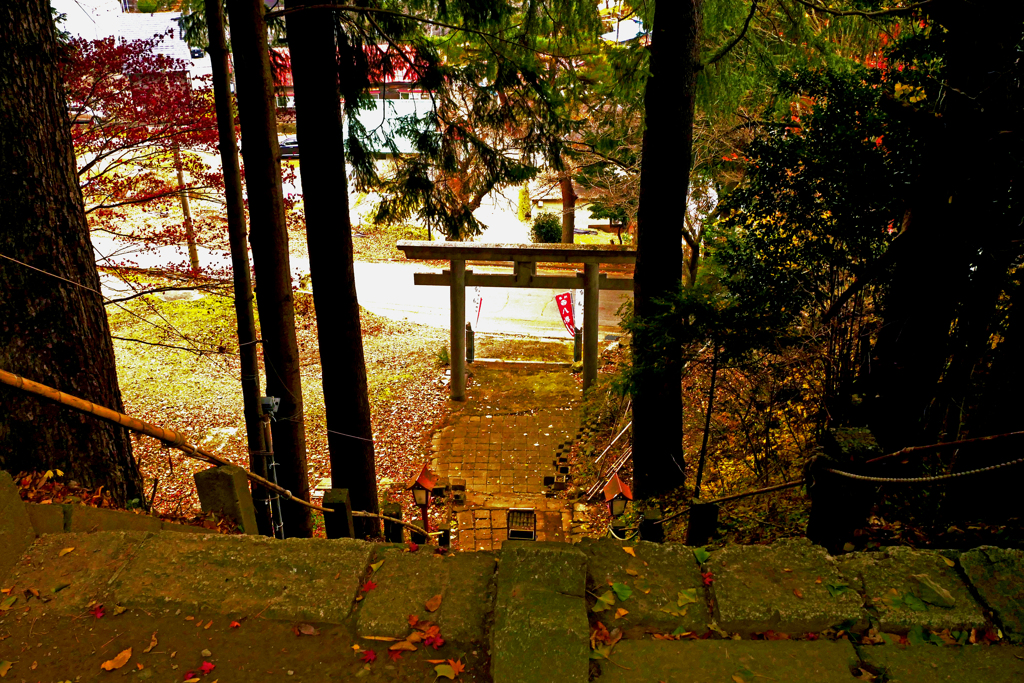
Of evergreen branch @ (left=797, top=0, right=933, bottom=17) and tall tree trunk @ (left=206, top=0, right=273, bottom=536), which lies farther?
tall tree trunk @ (left=206, top=0, right=273, bottom=536)

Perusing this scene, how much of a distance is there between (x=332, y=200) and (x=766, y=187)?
399 centimetres

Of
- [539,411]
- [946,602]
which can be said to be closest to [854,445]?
[946,602]

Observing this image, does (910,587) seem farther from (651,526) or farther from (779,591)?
A: (651,526)

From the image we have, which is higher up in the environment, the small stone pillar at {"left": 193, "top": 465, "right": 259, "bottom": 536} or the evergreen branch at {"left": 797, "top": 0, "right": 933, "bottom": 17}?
the evergreen branch at {"left": 797, "top": 0, "right": 933, "bottom": 17}

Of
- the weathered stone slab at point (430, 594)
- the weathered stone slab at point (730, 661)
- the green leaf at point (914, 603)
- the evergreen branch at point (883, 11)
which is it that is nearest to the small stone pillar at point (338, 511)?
the weathered stone slab at point (430, 594)

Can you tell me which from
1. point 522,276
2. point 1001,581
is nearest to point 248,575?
point 1001,581

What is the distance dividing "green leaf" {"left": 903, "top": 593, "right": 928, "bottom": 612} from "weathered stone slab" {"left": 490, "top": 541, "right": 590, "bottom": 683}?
130 centimetres

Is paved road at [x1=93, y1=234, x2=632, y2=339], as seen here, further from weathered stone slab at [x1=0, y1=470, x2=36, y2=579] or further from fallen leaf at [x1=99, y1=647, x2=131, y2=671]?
fallen leaf at [x1=99, y1=647, x2=131, y2=671]

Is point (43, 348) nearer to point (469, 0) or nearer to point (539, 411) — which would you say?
point (469, 0)

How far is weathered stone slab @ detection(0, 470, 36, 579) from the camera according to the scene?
2.87 metres

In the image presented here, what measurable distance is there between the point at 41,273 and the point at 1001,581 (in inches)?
197

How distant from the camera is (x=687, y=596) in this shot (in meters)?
2.78

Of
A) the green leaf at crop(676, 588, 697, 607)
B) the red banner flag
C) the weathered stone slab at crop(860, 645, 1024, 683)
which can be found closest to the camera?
the weathered stone slab at crop(860, 645, 1024, 683)

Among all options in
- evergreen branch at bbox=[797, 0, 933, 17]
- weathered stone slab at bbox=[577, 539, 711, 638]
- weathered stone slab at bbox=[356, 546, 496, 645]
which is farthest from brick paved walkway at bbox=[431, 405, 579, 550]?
evergreen branch at bbox=[797, 0, 933, 17]
